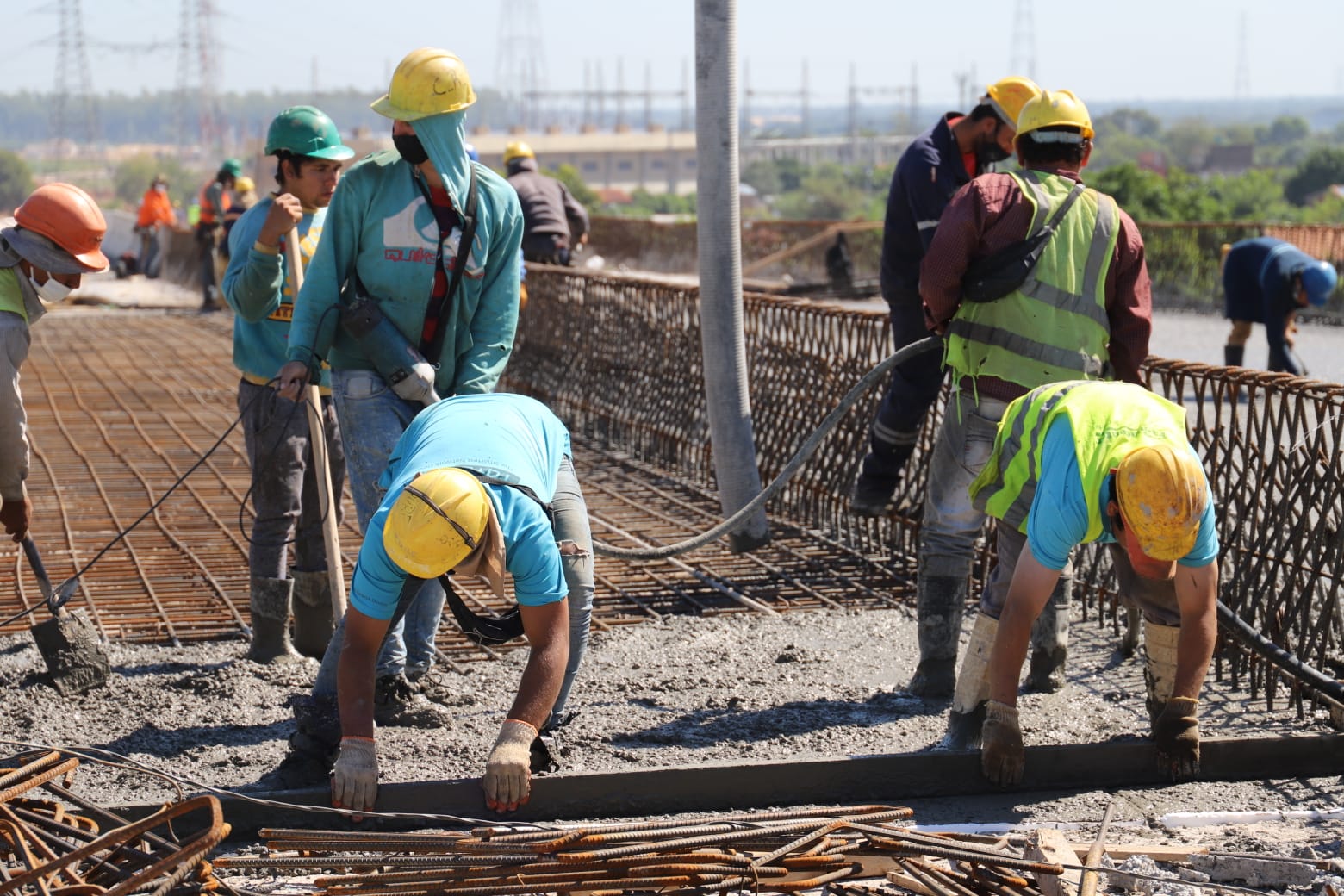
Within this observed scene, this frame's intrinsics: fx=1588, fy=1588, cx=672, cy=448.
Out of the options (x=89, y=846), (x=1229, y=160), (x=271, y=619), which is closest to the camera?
(x=89, y=846)

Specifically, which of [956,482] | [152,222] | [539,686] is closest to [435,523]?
[539,686]

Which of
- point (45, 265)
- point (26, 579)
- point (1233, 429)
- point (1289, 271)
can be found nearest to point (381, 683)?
point (45, 265)

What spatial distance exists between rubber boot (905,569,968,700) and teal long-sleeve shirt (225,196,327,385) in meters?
2.08

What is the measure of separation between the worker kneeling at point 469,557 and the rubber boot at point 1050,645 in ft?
6.21

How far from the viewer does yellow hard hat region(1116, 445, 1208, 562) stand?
359 centimetres

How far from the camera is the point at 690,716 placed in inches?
194

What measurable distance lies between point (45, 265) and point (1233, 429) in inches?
149

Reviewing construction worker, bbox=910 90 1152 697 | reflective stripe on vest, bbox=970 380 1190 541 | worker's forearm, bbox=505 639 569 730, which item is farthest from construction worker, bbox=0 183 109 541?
reflective stripe on vest, bbox=970 380 1190 541

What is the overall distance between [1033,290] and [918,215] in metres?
1.01

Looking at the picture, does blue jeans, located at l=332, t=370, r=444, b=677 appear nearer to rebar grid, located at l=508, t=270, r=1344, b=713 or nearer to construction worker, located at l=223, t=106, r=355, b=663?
construction worker, located at l=223, t=106, r=355, b=663

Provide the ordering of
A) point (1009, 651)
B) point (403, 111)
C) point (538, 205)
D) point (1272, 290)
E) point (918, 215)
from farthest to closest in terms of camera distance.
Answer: point (1272, 290)
point (538, 205)
point (918, 215)
point (403, 111)
point (1009, 651)

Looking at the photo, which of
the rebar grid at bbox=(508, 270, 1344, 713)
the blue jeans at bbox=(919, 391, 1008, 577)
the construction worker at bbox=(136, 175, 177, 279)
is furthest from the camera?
the construction worker at bbox=(136, 175, 177, 279)

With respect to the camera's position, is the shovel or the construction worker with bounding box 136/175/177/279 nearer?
the shovel

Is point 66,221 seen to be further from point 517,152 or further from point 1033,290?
point 517,152
